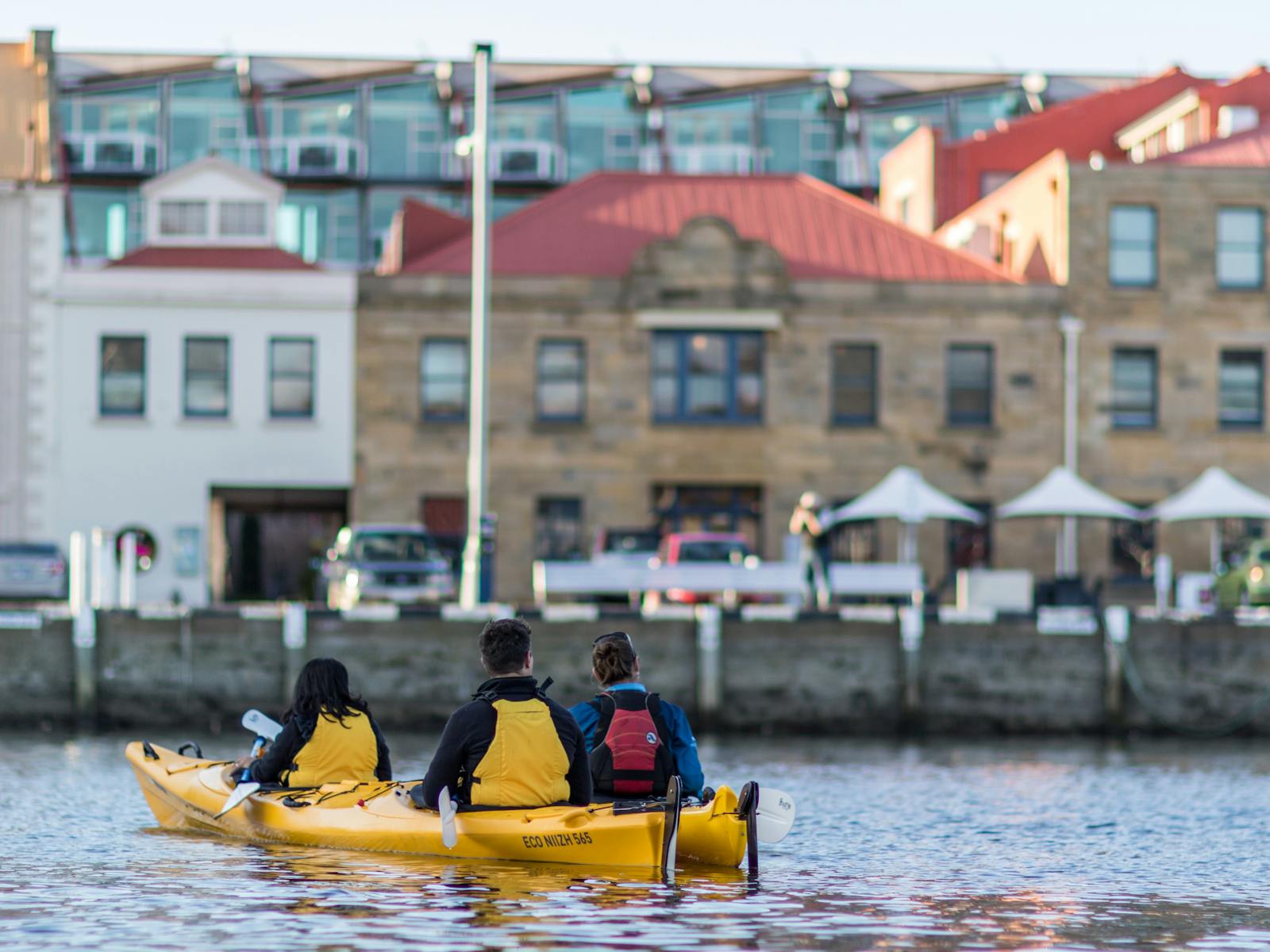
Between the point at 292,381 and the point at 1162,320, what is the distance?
57.7ft

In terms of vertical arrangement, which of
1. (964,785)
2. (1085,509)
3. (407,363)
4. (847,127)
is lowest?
(964,785)

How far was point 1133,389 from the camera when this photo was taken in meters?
45.2

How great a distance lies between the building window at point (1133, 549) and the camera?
146ft

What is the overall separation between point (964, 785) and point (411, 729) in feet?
29.2

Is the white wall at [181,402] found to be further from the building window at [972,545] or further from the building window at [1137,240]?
the building window at [1137,240]

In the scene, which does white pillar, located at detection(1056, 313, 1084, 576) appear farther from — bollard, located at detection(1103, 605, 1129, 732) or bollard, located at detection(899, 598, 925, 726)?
bollard, located at detection(899, 598, 925, 726)

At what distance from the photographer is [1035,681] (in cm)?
3127

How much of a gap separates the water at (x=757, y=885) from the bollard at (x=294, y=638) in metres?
6.52

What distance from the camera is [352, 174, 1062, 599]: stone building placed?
1726 inches

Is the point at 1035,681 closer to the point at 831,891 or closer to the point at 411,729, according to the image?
the point at 411,729

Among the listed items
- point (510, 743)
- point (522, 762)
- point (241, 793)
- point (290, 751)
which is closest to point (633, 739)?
point (522, 762)

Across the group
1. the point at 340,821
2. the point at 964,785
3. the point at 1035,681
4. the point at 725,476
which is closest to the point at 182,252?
the point at 725,476

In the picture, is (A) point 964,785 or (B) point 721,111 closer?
(A) point 964,785

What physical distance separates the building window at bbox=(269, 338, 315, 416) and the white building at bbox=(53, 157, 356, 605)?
0.02m
